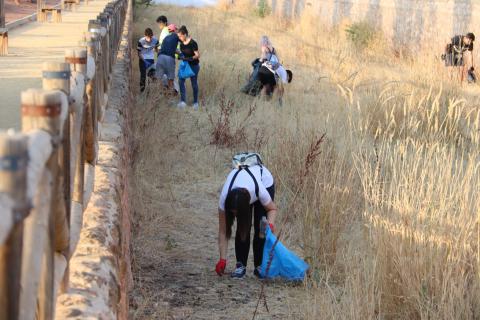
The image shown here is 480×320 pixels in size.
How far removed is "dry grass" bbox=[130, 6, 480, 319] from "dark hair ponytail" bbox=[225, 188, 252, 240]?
2.06 ft

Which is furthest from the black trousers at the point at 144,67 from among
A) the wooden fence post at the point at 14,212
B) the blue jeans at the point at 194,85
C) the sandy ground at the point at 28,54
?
the wooden fence post at the point at 14,212

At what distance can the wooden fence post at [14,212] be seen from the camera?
1.52 meters

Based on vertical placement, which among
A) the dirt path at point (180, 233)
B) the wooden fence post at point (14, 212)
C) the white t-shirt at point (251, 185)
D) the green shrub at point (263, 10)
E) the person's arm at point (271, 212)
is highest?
the wooden fence post at point (14, 212)

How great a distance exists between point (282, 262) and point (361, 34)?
16.8 m

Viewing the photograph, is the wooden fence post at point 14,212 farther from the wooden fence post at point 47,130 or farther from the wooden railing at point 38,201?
the wooden fence post at point 47,130

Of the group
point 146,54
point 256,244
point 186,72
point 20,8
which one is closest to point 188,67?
point 186,72

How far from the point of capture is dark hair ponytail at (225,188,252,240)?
599cm

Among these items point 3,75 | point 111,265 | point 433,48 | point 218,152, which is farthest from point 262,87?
point 111,265

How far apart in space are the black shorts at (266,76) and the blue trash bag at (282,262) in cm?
716

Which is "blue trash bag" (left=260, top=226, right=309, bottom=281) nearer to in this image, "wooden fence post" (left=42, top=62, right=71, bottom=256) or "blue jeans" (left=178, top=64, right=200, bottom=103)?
"wooden fence post" (left=42, top=62, right=71, bottom=256)

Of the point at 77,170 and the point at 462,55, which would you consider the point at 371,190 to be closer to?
the point at 77,170

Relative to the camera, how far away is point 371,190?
7.22 m

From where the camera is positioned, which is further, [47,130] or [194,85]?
[194,85]

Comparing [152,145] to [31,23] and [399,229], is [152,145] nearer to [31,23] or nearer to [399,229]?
[399,229]
